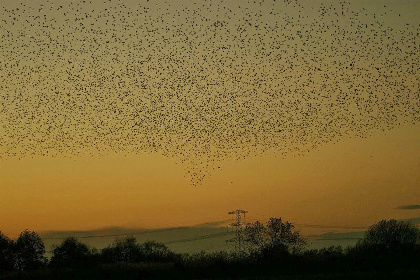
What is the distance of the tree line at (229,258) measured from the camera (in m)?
91.4

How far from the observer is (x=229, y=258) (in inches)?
4338

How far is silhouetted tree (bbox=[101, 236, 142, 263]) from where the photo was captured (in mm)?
139500

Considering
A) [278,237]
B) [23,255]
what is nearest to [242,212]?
[278,237]

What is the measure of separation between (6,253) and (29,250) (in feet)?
13.9

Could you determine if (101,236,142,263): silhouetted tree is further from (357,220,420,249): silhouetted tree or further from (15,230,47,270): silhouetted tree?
(357,220,420,249): silhouetted tree

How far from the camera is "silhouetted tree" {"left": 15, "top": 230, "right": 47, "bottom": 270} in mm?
131875

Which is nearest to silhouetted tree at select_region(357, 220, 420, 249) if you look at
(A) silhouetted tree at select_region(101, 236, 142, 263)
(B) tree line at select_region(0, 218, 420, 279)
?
(B) tree line at select_region(0, 218, 420, 279)

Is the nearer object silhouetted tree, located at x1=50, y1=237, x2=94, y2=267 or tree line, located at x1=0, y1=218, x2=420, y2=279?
tree line, located at x1=0, y1=218, x2=420, y2=279

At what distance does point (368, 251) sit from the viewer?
382 ft

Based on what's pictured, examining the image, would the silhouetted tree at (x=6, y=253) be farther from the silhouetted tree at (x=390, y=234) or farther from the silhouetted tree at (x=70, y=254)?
the silhouetted tree at (x=390, y=234)

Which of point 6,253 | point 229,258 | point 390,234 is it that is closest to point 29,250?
point 6,253

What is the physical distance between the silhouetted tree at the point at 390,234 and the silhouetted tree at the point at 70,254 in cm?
5222

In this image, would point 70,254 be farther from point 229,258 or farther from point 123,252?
point 229,258

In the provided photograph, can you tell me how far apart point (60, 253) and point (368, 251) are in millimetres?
58751
